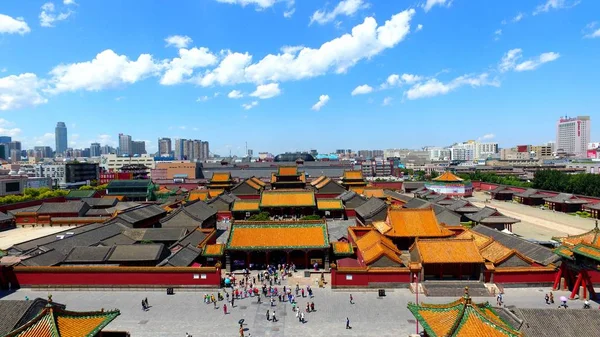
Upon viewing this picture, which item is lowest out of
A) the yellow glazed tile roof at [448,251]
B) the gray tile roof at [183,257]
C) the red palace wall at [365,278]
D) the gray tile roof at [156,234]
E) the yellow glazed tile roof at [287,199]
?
the red palace wall at [365,278]

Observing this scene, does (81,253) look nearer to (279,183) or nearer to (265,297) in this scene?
(265,297)

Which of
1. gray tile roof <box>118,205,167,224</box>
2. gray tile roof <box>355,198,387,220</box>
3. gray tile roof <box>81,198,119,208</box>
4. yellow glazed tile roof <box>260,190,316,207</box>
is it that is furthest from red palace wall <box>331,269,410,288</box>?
gray tile roof <box>81,198,119,208</box>

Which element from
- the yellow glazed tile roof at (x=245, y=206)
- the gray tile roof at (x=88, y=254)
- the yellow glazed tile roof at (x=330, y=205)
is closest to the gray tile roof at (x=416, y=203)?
the yellow glazed tile roof at (x=330, y=205)

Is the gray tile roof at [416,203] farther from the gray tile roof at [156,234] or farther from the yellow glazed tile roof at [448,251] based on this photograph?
the gray tile roof at [156,234]

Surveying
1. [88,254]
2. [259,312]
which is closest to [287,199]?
[88,254]

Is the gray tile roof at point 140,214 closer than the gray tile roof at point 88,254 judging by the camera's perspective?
No

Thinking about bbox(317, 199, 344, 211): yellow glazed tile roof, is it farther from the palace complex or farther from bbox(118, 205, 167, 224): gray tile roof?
bbox(118, 205, 167, 224): gray tile roof

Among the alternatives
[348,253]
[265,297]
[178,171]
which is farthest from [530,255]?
[178,171]
